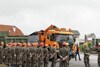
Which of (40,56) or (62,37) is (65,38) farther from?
(40,56)

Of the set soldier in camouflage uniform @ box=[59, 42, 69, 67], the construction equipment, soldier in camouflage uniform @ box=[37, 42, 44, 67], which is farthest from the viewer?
the construction equipment

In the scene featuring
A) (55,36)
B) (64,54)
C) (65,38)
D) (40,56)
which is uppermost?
(55,36)

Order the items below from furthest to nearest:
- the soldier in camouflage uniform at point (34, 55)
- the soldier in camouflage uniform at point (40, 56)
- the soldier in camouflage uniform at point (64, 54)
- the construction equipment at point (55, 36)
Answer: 1. the construction equipment at point (55, 36)
2. the soldier in camouflage uniform at point (34, 55)
3. the soldier in camouflage uniform at point (40, 56)
4. the soldier in camouflage uniform at point (64, 54)

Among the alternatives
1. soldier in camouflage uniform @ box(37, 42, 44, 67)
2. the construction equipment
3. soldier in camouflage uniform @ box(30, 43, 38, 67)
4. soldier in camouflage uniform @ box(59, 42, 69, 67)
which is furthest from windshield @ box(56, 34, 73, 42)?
soldier in camouflage uniform @ box(59, 42, 69, 67)

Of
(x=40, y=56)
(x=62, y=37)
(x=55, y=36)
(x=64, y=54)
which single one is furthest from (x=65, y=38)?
(x=64, y=54)

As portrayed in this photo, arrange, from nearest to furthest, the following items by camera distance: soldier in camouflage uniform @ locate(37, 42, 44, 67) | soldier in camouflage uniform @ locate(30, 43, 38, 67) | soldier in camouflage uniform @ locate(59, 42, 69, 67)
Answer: soldier in camouflage uniform @ locate(59, 42, 69, 67) < soldier in camouflage uniform @ locate(37, 42, 44, 67) < soldier in camouflage uniform @ locate(30, 43, 38, 67)

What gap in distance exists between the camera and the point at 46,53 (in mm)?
23562

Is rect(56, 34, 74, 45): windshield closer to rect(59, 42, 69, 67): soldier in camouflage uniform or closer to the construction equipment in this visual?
the construction equipment

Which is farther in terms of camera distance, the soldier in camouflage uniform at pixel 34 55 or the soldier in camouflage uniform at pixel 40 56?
the soldier in camouflage uniform at pixel 34 55

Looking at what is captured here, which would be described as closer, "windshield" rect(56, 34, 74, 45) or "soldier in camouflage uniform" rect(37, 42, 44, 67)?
"soldier in camouflage uniform" rect(37, 42, 44, 67)

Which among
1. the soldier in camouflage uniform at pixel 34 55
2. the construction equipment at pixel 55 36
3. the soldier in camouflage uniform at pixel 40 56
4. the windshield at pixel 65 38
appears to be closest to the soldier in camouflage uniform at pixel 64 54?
the soldier in camouflage uniform at pixel 40 56

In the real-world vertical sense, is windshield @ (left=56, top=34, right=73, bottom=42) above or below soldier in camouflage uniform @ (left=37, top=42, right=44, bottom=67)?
above

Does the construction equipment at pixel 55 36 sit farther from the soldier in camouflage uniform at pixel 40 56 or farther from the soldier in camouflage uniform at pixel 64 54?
the soldier in camouflage uniform at pixel 64 54

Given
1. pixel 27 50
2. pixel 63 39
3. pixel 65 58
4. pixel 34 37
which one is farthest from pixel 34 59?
pixel 34 37
